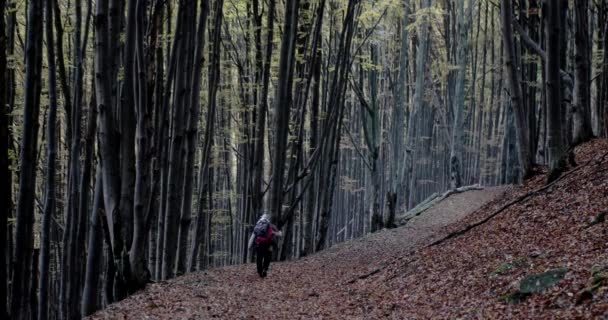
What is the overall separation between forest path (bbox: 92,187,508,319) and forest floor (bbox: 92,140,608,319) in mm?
22

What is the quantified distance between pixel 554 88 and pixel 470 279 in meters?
5.26

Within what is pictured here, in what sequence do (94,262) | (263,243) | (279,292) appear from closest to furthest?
(94,262)
(279,292)
(263,243)

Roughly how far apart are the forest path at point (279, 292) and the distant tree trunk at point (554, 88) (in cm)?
361

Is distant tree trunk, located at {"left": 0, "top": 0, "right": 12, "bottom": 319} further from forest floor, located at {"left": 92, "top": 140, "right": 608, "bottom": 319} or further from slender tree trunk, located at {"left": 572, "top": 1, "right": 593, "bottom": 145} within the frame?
slender tree trunk, located at {"left": 572, "top": 1, "right": 593, "bottom": 145}

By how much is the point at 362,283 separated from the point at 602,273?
5992mm

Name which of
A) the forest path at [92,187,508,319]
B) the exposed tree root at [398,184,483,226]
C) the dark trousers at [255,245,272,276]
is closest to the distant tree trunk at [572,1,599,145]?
the forest path at [92,187,508,319]

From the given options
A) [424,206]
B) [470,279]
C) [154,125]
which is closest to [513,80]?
[470,279]

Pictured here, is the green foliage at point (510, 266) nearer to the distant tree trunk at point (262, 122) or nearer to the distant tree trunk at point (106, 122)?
the distant tree trunk at point (106, 122)

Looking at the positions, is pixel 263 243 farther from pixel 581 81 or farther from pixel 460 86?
pixel 460 86

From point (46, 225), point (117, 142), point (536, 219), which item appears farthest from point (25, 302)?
point (536, 219)

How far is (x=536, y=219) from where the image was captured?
9477 millimetres

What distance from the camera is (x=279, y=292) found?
418 inches

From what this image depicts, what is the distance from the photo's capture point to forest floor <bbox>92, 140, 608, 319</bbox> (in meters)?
5.82

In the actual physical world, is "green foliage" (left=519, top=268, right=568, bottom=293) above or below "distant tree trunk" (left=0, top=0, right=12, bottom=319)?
below
